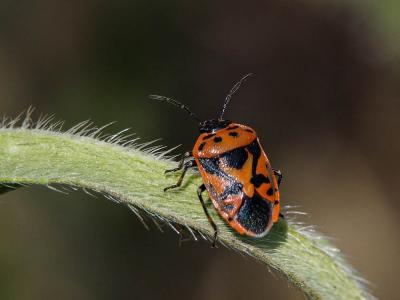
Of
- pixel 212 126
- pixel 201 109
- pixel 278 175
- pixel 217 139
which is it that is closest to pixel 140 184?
pixel 217 139

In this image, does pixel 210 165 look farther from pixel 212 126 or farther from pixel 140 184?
pixel 140 184

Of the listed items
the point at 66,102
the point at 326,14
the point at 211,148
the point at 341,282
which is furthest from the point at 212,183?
the point at 326,14

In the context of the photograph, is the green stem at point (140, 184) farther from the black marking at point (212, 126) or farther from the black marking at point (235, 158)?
the black marking at point (212, 126)

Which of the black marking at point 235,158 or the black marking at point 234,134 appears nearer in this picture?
the black marking at point 235,158

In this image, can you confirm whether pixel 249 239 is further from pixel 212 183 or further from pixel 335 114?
pixel 335 114

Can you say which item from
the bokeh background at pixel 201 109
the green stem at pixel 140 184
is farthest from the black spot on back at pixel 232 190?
the bokeh background at pixel 201 109

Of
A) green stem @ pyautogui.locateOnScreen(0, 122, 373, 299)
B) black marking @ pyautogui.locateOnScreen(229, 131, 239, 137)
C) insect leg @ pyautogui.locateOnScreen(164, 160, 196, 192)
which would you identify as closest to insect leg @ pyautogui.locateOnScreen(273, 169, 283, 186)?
black marking @ pyautogui.locateOnScreen(229, 131, 239, 137)
